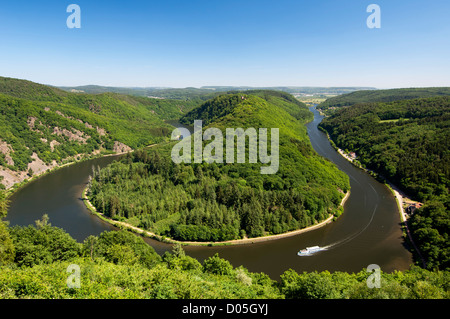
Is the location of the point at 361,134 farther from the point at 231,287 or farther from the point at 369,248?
the point at 231,287

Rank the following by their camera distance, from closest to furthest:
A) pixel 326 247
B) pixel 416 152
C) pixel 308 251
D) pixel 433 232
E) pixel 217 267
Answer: pixel 217 267 → pixel 433 232 → pixel 308 251 → pixel 326 247 → pixel 416 152

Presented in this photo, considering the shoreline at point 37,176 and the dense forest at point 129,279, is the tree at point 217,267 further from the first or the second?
the shoreline at point 37,176

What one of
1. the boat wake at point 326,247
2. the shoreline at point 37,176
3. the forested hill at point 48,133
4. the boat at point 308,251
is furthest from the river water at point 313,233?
the forested hill at point 48,133

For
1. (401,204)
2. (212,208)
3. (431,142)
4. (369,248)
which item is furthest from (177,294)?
(431,142)

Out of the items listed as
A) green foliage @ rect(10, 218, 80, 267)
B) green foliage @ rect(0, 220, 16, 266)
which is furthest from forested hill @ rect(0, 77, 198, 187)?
green foliage @ rect(0, 220, 16, 266)

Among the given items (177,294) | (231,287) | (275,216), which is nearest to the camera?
(177,294)

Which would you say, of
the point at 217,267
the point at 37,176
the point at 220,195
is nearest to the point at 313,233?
the point at 220,195

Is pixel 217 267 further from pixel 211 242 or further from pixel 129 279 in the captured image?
pixel 211 242
